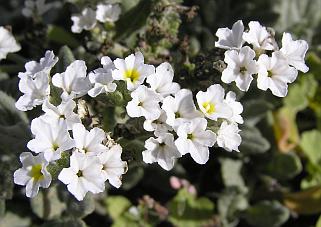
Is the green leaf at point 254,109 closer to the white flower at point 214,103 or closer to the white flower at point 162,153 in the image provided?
the white flower at point 214,103

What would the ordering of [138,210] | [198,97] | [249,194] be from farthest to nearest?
[249,194], [138,210], [198,97]

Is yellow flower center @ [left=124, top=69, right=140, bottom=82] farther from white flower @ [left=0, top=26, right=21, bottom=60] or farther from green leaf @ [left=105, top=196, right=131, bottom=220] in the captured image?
green leaf @ [left=105, top=196, right=131, bottom=220]

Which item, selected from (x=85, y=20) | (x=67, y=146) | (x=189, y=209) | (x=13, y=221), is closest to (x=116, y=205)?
(x=189, y=209)

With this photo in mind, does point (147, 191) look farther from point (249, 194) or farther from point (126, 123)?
point (126, 123)

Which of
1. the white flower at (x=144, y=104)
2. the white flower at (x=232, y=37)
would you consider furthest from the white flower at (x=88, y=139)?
the white flower at (x=232, y=37)

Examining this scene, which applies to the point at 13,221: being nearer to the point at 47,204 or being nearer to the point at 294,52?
the point at 47,204

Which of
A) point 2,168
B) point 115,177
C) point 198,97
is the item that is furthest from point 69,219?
point 198,97

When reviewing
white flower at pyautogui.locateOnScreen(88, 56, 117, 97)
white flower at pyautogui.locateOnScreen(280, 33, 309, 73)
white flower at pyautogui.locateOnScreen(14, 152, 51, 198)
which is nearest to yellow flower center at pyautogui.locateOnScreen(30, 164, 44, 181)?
white flower at pyautogui.locateOnScreen(14, 152, 51, 198)

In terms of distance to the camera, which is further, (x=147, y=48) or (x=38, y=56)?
(x=38, y=56)
